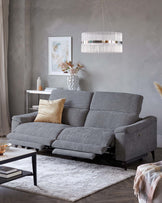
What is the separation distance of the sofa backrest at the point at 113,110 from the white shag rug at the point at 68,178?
69 cm

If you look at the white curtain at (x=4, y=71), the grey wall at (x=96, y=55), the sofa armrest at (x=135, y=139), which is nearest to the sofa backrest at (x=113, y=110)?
the sofa armrest at (x=135, y=139)

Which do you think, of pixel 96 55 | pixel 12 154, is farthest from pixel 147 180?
pixel 96 55

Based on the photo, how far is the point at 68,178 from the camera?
472 centimetres

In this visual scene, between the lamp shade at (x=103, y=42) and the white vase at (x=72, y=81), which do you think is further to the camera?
the white vase at (x=72, y=81)

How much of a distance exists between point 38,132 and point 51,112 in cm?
52

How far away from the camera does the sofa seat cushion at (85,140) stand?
509cm

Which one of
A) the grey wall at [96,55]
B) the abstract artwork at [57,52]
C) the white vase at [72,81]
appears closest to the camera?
the grey wall at [96,55]

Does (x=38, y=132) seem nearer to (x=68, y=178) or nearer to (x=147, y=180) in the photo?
(x=68, y=178)

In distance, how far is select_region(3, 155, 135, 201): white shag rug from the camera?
4254 millimetres

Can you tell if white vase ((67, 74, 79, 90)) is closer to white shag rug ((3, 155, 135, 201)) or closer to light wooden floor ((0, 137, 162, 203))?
white shag rug ((3, 155, 135, 201))

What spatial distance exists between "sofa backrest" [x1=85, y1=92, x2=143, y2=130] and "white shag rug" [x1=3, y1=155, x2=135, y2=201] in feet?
2.27

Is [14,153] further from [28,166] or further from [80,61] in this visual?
[80,61]

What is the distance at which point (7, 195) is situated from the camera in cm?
416

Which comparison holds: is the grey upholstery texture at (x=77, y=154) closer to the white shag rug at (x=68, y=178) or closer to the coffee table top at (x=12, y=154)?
the white shag rug at (x=68, y=178)
